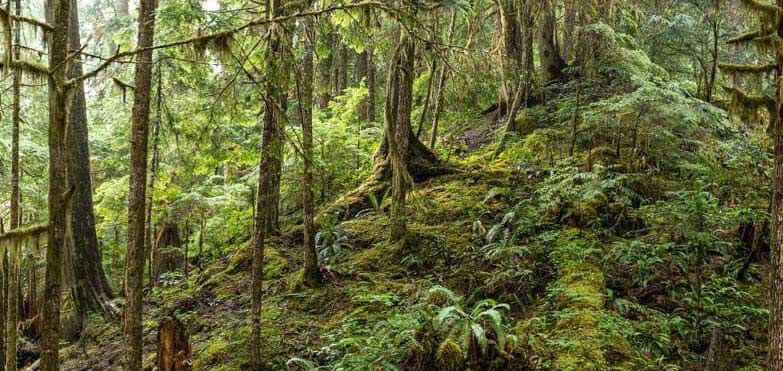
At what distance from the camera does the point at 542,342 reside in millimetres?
5793

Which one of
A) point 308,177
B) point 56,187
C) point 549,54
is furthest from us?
point 549,54

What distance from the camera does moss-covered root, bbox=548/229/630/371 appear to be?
539cm

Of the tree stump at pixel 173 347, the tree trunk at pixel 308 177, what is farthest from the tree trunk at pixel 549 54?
the tree stump at pixel 173 347

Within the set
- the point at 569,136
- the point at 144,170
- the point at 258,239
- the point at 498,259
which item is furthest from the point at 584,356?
the point at 569,136

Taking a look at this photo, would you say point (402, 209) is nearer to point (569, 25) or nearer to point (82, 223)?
point (82, 223)

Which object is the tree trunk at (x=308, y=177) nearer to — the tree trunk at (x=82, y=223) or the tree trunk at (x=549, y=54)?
the tree trunk at (x=82, y=223)

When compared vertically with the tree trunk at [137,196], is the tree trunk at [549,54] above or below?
above

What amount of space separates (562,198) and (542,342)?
3831mm

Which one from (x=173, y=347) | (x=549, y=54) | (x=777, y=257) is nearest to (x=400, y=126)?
(x=173, y=347)

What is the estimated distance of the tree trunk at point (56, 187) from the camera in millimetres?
4758

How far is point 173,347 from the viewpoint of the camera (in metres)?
6.58

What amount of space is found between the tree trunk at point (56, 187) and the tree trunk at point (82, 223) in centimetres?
704

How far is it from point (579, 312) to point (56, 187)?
216 inches

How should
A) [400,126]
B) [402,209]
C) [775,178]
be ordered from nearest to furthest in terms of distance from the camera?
[775,178] < [402,209] < [400,126]
